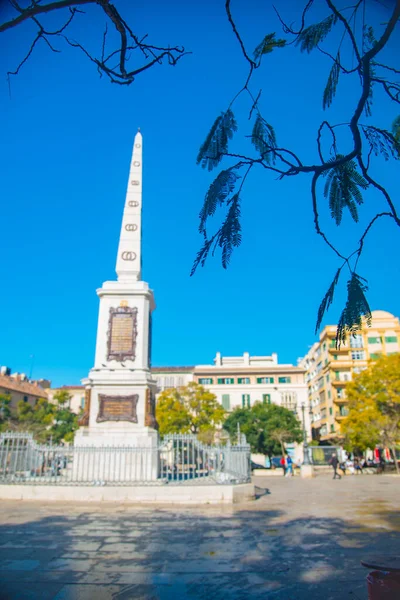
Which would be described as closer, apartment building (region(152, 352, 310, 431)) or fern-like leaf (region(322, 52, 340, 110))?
fern-like leaf (region(322, 52, 340, 110))

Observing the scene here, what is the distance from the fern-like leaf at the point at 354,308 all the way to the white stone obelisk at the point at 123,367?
12.2 meters

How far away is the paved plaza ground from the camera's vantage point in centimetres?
474

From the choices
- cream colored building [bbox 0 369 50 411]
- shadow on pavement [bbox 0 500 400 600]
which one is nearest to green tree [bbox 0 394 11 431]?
cream colored building [bbox 0 369 50 411]

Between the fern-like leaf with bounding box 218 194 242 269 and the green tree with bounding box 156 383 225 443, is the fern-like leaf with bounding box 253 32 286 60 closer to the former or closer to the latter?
the fern-like leaf with bounding box 218 194 242 269

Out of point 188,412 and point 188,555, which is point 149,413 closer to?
point 188,555

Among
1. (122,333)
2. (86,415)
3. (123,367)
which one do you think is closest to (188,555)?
(86,415)

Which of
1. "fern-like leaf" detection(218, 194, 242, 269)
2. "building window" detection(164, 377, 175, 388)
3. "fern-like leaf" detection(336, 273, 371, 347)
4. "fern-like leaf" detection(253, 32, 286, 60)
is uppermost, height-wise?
"building window" detection(164, 377, 175, 388)

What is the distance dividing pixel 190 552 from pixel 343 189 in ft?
17.9

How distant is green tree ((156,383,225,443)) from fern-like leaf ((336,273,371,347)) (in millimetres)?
35357

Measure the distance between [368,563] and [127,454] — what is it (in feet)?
38.2

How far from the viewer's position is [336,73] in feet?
10.6

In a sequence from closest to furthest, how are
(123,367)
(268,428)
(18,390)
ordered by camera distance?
(123,367)
(268,428)
(18,390)

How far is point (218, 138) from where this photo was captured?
3434 mm

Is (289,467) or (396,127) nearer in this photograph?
(396,127)
